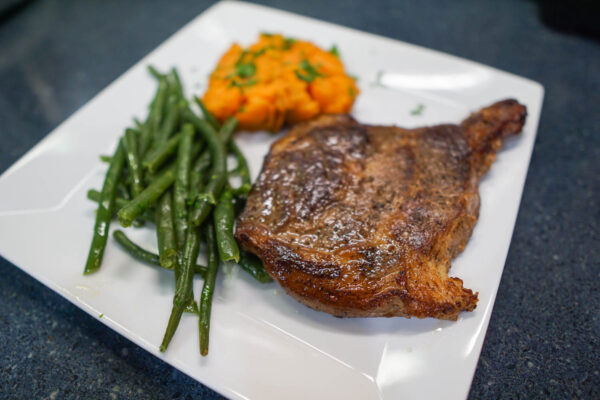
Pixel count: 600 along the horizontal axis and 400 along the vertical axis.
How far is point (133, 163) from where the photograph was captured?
9.63ft

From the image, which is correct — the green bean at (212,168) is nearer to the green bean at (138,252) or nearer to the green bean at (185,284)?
the green bean at (185,284)

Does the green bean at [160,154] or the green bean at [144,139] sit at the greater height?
the green bean at [160,154]

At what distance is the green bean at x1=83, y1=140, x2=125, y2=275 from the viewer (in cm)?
259

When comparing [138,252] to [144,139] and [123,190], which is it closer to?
[123,190]

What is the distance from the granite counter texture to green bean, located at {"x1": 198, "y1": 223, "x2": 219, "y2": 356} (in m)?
0.34

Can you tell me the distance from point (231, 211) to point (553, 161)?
103 inches

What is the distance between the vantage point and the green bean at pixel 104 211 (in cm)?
259

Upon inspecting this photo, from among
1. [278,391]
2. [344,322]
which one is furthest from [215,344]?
[344,322]

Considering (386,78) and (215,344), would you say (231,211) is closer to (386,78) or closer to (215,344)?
(215,344)

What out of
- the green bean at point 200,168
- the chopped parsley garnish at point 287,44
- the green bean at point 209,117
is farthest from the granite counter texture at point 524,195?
the chopped parsley garnish at point 287,44

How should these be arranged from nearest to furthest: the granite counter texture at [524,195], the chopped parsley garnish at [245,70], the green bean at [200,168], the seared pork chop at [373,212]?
the seared pork chop at [373,212] < the granite counter texture at [524,195] < the green bean at [200,168] < the chopped parsley garnish at [245,70]

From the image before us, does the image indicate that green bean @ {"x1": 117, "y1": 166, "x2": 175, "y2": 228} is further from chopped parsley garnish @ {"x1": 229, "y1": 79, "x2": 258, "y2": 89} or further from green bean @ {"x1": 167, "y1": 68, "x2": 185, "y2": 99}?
green bean @ {"x1": 167, "y1": 68, "x2": 185, "y2": 99}

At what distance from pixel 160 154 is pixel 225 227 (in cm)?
79

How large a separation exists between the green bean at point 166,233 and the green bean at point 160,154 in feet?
0.74
